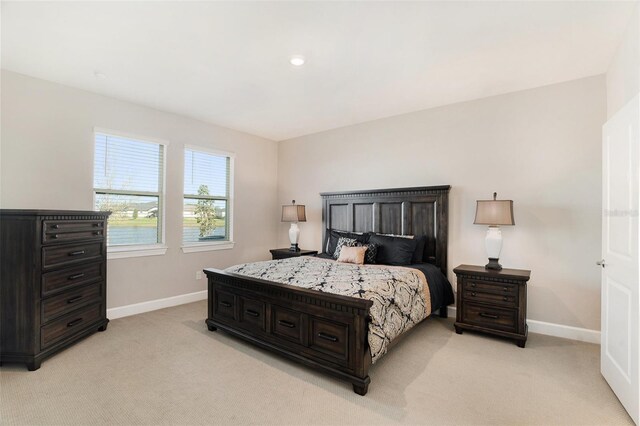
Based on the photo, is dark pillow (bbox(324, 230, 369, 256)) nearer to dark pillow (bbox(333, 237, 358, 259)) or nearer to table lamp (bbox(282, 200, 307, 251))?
dark pillow (bbox(333, 237, 358, 259))

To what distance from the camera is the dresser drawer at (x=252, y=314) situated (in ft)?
9.37

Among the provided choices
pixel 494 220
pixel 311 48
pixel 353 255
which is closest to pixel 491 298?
pixel 494 220

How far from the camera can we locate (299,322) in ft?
8.43

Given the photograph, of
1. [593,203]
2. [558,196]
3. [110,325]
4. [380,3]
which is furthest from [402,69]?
[110,325]

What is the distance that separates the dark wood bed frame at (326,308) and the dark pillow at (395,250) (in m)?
0.30

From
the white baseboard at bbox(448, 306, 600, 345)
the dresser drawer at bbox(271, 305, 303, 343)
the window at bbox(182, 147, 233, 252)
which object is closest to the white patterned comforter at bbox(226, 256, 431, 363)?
the dresser drawer at bbox(271, 305, 303, 343)

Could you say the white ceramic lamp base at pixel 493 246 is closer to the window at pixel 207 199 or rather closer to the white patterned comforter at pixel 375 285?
the white patterned comforter at pixel 375 285

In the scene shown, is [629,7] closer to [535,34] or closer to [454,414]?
[535,34]

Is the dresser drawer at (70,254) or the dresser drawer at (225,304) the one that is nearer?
the dresser drawer at (70,254)

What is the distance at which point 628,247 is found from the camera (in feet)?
6.57

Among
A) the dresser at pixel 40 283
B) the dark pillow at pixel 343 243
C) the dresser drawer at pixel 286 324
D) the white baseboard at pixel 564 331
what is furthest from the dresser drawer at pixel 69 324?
the white baseboard at pixel 564 331

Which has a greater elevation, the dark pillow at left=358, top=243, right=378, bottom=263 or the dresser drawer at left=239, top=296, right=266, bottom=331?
the dark pillow at left=358, top=243, right=378, bottom=263

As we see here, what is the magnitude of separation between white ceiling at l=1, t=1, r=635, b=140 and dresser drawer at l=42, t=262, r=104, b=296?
194 cm

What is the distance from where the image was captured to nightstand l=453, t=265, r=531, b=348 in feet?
9.79
